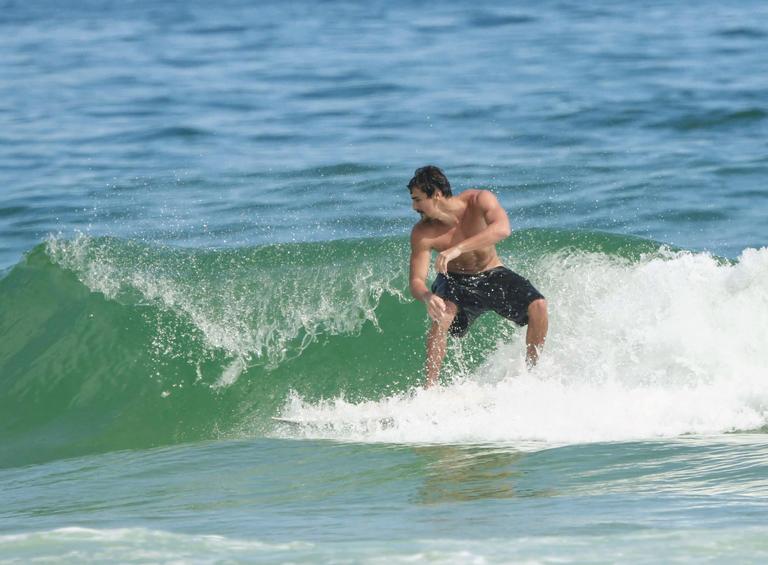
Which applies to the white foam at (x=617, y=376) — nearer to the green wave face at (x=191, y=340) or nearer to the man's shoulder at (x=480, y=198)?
the green wave face at (x=191, y=340)

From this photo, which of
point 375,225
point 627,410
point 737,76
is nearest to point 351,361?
point 627,410

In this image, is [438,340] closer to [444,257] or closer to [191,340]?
[444,257]

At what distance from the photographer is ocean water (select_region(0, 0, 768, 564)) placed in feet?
18.4

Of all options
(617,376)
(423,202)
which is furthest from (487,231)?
(617,376)

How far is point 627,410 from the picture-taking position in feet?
25.4

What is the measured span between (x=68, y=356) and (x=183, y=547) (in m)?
5.30

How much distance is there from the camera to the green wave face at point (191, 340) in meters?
9.26

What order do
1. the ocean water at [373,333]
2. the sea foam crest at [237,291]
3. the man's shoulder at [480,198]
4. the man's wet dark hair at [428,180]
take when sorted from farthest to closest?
the sea foam crest at [237,291]
the man's shoulder at [480,198]
the man's wet dark hair at [428,180]
the ocean water at [373,333]

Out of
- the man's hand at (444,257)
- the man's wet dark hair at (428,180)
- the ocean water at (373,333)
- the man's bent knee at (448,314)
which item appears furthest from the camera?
the man's bent knee at (448,314)

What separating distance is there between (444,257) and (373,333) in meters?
2.94

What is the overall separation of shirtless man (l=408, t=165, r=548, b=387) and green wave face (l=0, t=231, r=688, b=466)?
1180 mm

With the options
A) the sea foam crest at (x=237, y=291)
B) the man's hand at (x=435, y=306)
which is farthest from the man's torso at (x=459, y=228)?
the sea foam crest at (x=237, y=291)

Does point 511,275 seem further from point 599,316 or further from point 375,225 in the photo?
point 375,225

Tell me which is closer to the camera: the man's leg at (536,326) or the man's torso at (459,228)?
the man's torso at (459,228)
